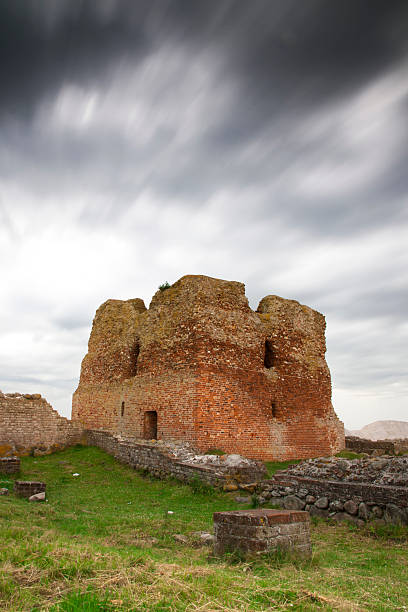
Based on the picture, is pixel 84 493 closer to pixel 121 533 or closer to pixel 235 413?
pixel 121 533

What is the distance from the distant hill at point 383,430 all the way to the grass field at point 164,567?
65137mm

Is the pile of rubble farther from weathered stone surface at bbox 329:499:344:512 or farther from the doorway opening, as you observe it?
the doorway opening

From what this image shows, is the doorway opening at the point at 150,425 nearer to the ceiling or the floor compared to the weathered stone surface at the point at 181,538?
nearer to the ceiling

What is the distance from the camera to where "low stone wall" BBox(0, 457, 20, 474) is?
45.0ft

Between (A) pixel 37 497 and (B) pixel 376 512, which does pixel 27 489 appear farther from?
(B) pixel 376 512

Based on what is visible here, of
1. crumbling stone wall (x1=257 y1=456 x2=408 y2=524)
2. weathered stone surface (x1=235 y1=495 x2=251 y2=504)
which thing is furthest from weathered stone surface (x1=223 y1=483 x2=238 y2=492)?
crumbling stone wall (x1=257 y1=456 x2=408 y2=524)

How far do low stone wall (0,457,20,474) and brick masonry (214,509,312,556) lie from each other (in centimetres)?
1031

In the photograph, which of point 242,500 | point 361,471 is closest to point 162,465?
point 242,500

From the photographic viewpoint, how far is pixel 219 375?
55.4 ft

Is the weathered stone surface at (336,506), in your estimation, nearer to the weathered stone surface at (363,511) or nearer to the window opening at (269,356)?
the weathered stone surface at (363,511)

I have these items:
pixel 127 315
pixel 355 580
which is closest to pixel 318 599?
pixel 355 580

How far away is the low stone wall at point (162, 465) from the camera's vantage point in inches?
445

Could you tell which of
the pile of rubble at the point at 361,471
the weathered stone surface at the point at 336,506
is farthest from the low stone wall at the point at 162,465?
the weathered stone surface at the point at 336,506

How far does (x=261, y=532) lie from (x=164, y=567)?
1.56 metres
